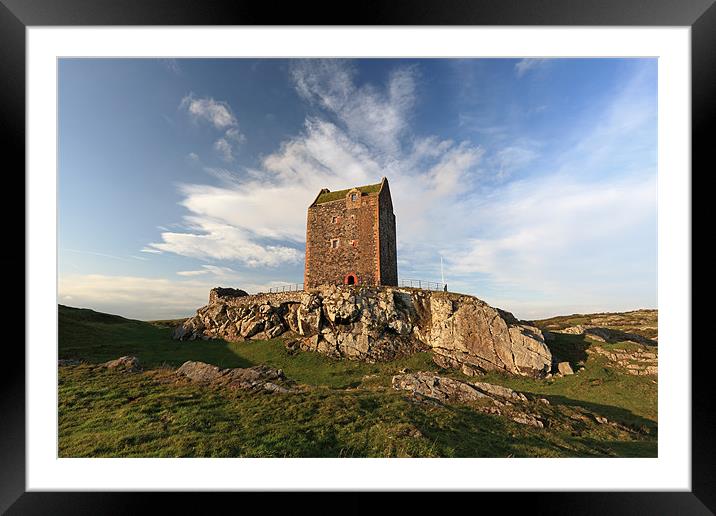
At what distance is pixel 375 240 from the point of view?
32094 mm

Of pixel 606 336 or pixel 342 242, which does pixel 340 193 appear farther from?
pixel 606 336

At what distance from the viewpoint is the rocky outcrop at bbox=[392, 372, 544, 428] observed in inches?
473

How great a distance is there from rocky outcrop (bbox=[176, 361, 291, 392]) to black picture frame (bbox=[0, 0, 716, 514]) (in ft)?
25.3

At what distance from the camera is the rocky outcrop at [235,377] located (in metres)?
12.8

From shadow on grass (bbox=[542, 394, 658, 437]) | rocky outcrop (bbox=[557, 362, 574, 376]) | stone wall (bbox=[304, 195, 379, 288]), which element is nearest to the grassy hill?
shadow on grass (bbox=[542, 394, 658, 437])

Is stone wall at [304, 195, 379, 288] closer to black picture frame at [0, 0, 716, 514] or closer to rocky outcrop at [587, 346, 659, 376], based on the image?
rocky outcrop at [587, 346, 659, 376]

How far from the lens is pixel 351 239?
109 feet

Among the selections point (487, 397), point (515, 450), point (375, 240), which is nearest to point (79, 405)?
point (515, 450)

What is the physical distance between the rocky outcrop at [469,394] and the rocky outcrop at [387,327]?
8367 millimetres

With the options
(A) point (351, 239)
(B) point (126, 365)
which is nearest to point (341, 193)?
(A) point (351, 239)

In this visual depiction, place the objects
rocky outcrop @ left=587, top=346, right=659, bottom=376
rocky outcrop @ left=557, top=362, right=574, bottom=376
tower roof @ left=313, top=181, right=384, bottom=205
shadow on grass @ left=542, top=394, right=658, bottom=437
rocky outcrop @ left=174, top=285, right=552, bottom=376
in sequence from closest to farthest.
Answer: shadow on grass @ left=542, top=394, right=658, bottom=437 → rocky outcrop @ left=587, top=346, right=659, bottom=376 → rocky outcrop @ left=557, top=362, right=574, bottom=376 → rocky outcrop @ left=174, top=285, right=552, bottom=376 → tower roof @ left=313, top=181, right=384, bottom=205

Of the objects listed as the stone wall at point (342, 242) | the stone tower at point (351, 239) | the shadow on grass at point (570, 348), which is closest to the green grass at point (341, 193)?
the stone tower at point (351, 239)
